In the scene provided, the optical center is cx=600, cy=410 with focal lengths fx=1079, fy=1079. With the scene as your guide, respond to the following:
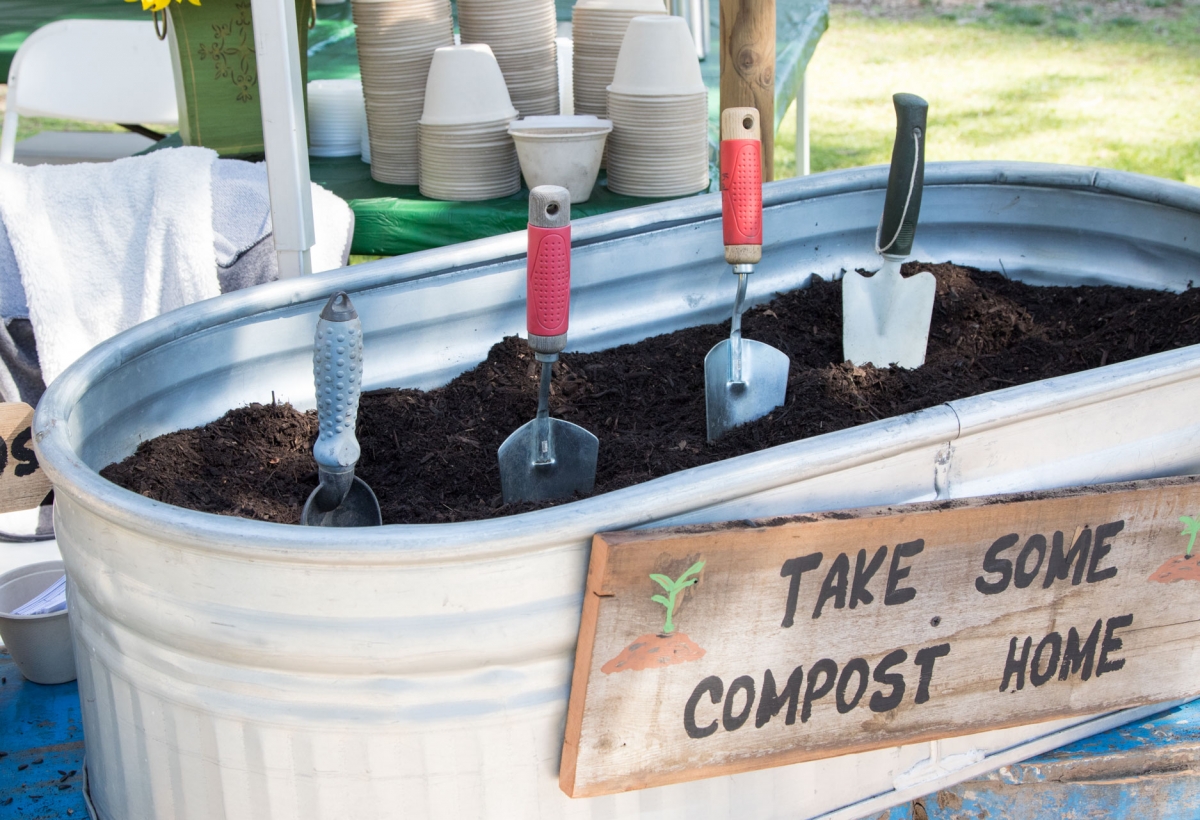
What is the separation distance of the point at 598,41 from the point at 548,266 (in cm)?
99

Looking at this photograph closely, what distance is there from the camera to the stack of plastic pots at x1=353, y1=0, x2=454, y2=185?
5.23 feet

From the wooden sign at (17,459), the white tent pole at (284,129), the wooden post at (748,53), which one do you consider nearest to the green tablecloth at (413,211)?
the wooden post at (748,53)

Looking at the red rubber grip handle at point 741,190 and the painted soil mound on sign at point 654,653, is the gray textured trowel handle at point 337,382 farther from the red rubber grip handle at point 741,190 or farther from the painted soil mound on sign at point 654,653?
the red rubber grip handle at point 741,190

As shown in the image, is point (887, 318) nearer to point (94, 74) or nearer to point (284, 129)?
point (284, 129)

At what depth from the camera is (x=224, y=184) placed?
1548 millimetres

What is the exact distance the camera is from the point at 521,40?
5.49 ft

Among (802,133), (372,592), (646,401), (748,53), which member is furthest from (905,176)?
(802,133)

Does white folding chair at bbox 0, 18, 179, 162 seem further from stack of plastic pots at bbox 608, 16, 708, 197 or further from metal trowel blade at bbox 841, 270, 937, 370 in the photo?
metal trowel blade at bbox 841, 270, 937, 370

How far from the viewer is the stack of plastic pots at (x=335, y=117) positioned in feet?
6.09

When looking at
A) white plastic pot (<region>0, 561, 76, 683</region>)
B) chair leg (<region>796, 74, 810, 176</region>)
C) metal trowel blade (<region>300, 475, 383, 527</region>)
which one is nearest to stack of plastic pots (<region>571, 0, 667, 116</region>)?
metal trowel blade (<region>300, 475, 383, 527</region>)

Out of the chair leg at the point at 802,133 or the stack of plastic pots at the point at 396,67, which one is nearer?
the stack of plastic pots at the point at 396,67

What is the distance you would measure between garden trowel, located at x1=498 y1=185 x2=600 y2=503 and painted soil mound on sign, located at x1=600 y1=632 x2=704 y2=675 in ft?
0.80

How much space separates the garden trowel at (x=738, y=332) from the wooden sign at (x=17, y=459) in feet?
1.90

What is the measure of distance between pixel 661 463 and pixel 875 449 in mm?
252
